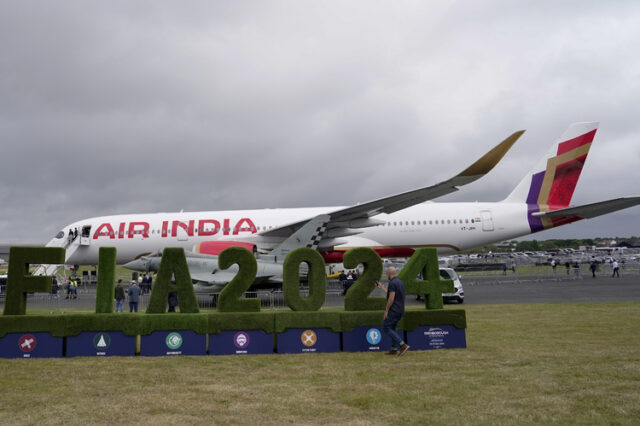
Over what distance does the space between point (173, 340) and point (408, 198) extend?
13682mm

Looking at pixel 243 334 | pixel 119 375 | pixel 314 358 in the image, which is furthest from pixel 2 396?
pixel 314 358

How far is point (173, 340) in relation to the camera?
27.8 feet

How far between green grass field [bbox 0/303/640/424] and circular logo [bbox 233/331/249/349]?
364mm

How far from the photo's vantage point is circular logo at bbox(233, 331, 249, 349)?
8.54 m

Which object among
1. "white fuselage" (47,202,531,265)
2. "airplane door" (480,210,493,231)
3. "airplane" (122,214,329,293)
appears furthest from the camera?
"airplane door" (480,210,493,231)

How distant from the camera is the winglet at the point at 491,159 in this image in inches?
578

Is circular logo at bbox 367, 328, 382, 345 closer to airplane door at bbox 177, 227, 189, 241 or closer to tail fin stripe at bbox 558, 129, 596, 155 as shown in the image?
airplane door at bbox 177, 227, 189, 241

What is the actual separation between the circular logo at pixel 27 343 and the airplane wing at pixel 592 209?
23616mm

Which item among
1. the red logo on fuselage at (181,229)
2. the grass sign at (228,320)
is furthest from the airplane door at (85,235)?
the grass sign at (228,320)

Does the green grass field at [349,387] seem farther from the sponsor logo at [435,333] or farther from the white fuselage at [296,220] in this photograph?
the white fuselage at [296,220]

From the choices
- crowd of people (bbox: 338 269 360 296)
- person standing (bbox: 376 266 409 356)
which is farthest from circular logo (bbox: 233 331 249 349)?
crowd of people (bbox: 338 269 360 296)

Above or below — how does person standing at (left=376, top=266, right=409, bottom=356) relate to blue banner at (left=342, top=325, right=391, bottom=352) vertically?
above

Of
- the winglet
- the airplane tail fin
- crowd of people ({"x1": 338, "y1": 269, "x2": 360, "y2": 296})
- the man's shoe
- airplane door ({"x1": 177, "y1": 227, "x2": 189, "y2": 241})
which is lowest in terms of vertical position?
the man's shoe

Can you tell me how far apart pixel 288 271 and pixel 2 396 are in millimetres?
4845
